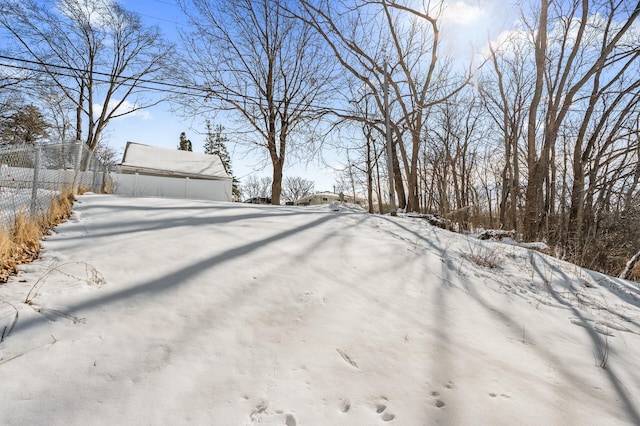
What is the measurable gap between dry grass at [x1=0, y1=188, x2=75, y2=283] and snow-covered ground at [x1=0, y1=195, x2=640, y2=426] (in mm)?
101

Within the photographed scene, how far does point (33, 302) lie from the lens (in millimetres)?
1689

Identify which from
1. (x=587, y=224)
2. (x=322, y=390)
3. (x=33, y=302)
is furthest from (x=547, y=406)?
(x=587, y=224)

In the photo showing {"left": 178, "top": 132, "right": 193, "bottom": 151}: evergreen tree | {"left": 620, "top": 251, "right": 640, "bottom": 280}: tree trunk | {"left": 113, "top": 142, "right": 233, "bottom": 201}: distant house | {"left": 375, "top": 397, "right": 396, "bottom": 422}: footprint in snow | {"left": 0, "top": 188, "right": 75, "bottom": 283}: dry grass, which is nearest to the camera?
{"left": 375, "top": 397, "right": 396, "bottom": 422}: footprint in snow

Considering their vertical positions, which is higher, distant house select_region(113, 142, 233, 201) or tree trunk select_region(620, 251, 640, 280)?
distant house select_region(113, 142, 233, 201)

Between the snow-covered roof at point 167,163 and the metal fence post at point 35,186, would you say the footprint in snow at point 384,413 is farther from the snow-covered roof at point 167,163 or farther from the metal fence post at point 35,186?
the snow-covered roof at point 167,163

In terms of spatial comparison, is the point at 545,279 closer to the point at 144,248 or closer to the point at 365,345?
the point at 365,345

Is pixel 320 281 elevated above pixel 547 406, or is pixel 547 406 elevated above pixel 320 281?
pixel 320 281

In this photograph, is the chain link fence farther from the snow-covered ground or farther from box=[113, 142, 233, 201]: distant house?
box=[113, 142, 233, 201]: distant house

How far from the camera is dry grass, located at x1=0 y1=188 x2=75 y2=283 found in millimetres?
2068

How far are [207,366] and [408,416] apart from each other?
0.96 m

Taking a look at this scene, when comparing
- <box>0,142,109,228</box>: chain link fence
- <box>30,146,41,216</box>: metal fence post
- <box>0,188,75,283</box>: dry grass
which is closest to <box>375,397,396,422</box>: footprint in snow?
<box>0,188,75,283</box>: dry grass

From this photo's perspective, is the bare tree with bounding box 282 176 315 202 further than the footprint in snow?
Yes

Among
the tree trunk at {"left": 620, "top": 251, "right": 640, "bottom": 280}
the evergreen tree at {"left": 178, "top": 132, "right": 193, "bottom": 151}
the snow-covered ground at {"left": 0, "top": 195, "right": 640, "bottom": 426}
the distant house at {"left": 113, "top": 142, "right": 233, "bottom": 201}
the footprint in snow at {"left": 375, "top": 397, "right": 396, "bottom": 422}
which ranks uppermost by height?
the evergreen tree at {"left": 178, "top": 132, "right": 193, "bottom": 151}

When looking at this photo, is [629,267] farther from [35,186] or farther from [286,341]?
[35,186]
